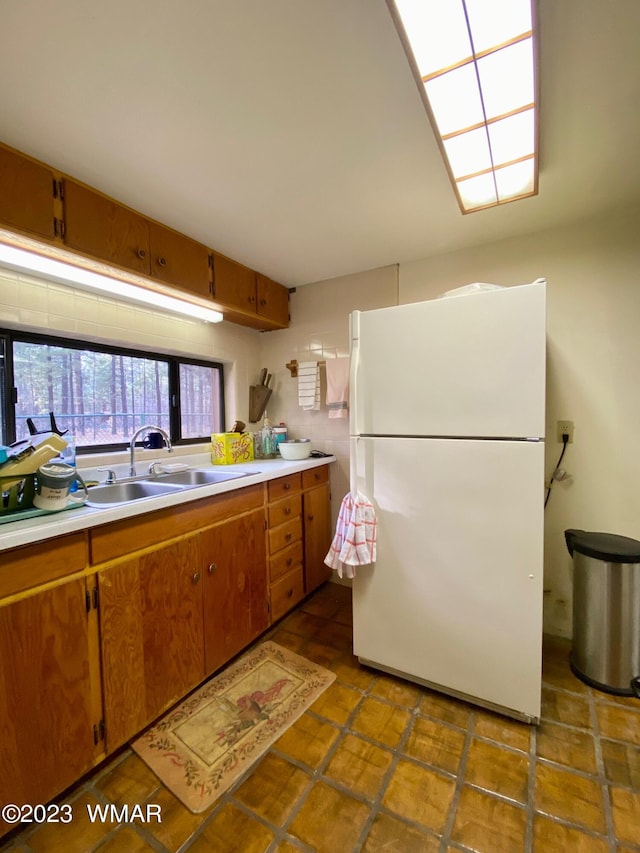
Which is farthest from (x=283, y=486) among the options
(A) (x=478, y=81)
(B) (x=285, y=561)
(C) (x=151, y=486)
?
(A) (x=478, y=81)

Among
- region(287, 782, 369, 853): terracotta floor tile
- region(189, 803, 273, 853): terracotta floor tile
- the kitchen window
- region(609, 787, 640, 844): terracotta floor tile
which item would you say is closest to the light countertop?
the kitchen window

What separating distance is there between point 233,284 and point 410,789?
8.07ft

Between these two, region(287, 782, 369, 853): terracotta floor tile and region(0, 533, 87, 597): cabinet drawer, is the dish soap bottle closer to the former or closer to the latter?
region(0, 533, 87, 597): cabinet drawer

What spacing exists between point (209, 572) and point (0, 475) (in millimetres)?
873

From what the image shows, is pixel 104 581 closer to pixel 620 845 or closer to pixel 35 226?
pixel 35 226

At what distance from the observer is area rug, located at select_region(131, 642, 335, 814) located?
1.21 meters

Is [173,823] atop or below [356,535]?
below

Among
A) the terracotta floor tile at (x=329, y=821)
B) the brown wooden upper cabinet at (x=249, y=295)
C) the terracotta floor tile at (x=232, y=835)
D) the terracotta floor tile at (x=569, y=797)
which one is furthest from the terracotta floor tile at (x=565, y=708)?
the brown wooden upper cabinet at (x=249, y=295)

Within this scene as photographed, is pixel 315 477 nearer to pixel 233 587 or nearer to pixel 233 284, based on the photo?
pixel 233 587

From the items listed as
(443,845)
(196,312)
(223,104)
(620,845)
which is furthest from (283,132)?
(620,845)

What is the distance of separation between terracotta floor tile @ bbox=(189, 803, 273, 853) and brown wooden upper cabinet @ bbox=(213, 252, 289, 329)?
7.16 ft

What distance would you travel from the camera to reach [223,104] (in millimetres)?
1133

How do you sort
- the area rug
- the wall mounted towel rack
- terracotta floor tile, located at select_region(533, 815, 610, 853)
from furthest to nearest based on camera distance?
the wall mounted towel rack
the area rug
terracotta floor tile, located at select_region(533, 815, 610, 853)

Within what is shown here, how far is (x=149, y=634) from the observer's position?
135cm
